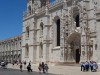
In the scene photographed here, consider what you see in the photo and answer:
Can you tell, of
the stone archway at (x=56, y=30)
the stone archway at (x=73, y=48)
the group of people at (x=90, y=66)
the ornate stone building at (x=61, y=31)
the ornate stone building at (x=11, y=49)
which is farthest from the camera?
the ornate stone building at (x=11, y=49)

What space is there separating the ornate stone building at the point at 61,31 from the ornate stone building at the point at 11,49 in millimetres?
14116

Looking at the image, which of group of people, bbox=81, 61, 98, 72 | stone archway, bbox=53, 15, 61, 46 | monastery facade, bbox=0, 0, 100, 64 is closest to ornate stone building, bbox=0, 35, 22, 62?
monastery facade, bbox=0, 0, 100, 64

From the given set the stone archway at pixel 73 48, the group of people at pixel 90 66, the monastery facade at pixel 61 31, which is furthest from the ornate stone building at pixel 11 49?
the group of people at pixel 90 66

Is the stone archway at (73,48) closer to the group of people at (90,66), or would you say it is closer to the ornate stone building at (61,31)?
the ornate stone building at (61,31)

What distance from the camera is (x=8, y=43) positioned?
76875 millimetres

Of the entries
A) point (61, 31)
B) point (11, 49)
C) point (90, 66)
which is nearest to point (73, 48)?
point (61, 31)

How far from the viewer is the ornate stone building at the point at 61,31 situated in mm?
35062

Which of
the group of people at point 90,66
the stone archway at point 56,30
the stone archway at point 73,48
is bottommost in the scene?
the group of people at point 90,66

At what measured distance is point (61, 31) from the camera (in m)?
41.5

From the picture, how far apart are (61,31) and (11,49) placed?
35070 mm

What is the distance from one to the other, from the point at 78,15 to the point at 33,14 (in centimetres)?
1433

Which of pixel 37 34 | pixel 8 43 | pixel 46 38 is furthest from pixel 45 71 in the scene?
pixel 8 43

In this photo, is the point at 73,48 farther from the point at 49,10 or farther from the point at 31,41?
the point at 31,41

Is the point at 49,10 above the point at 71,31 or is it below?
above
